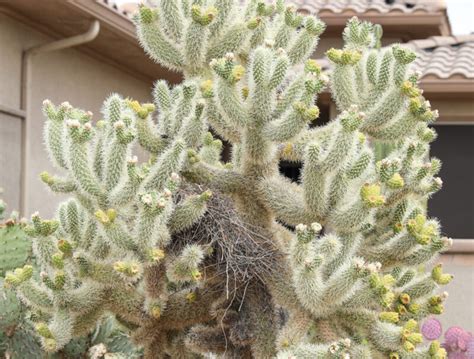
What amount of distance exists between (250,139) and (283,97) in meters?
0.33

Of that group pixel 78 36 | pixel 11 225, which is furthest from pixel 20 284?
pixel 78 36

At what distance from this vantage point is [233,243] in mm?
5520

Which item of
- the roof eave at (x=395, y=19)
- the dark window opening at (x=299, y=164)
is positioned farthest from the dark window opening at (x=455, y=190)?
the roof eave at (x=395, y=19)

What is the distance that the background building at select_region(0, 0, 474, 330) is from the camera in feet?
31.1

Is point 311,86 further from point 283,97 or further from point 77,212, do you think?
point 77,212

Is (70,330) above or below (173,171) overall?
below

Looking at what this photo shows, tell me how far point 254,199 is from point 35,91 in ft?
15.7

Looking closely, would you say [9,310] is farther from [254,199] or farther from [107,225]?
[254,199]

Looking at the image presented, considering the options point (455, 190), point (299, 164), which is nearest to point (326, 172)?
point (299, 164)

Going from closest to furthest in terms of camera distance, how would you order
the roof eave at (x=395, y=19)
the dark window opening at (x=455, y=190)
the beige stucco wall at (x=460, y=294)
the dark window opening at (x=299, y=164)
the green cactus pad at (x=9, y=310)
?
the green cactus pad at (x=9, y=310) → the beige stucco wall at (x=460, y=294) → the dark window opening at (x=455, y=190) → the dark window opening at (x=299, y=164) → the roof eave at (x=395, y=19)

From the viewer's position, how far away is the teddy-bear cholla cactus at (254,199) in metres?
5.09

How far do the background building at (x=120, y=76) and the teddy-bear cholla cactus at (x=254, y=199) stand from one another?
379 centimetres

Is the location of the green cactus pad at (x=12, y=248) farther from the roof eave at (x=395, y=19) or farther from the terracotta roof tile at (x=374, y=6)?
the roof eave at (x=395, y=19)

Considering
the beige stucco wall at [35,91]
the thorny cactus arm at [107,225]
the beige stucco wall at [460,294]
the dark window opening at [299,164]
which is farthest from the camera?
the dark window opening at [299,164]
